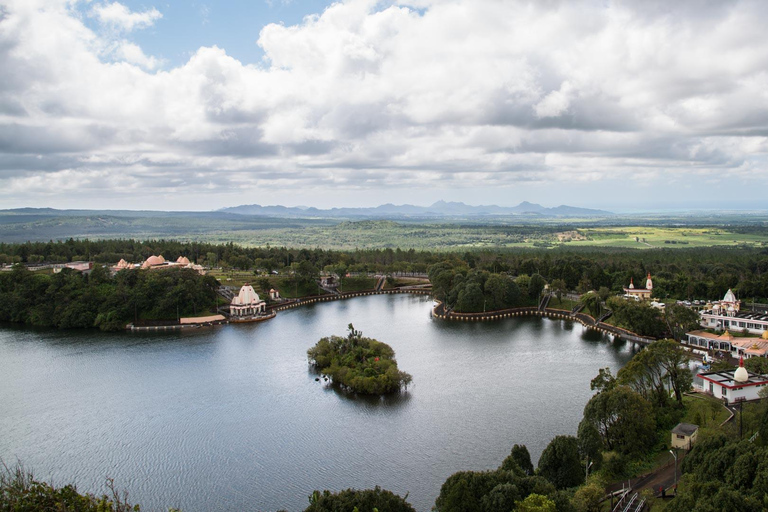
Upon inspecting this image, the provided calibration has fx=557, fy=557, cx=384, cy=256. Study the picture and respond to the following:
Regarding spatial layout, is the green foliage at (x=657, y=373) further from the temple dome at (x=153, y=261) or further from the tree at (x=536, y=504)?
the temple dome at (x=153, y=261)

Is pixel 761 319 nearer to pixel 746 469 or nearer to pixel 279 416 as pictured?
pixel 746 469

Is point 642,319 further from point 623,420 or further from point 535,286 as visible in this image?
point 623,420

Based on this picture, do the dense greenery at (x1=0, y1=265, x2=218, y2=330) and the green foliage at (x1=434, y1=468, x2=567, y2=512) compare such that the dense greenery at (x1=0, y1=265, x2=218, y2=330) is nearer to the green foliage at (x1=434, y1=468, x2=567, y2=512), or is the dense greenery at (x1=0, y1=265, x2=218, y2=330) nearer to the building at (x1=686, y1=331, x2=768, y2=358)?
the green foliage at (x1=434, y1=468, x2=567, y2=512)

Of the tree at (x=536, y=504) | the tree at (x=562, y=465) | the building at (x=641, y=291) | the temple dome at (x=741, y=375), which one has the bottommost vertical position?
the tree at (x=562, y=465)

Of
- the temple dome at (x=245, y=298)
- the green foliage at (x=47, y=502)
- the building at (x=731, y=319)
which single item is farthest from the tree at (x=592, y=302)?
the green foliage at (x=47, y=502)

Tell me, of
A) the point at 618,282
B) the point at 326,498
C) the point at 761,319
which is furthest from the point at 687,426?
the point at 618,282
